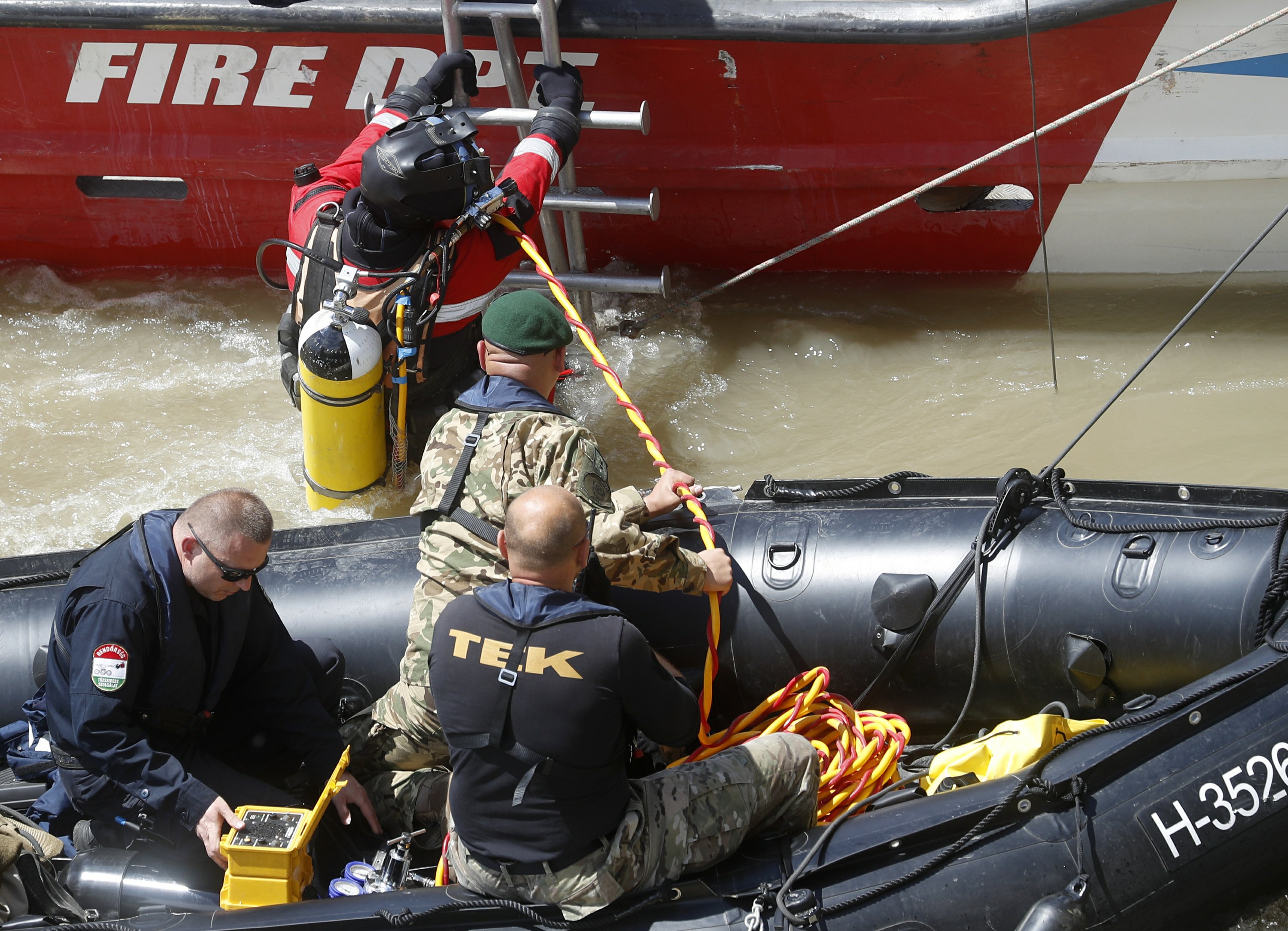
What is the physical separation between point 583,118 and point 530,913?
285 cm

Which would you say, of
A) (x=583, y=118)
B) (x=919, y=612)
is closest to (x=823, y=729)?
(x=919, y=612)

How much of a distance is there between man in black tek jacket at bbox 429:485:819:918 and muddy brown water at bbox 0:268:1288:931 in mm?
2041

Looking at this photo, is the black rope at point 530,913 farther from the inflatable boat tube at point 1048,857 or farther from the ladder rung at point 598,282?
the ladder rung at point 598,282

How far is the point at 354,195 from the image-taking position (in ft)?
11.4

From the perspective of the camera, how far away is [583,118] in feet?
13.5

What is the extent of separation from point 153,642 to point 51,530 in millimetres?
2426

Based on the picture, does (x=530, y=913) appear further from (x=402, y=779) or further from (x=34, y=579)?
(x=34, y=579)

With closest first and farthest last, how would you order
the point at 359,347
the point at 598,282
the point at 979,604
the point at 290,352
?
the point at 979,604 < the point at 359,347 < the point at 290,352 < the point at 598,282

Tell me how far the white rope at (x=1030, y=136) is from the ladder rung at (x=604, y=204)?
15.7 inches

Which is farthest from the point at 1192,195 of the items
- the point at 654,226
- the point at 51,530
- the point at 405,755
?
the point at 51,530

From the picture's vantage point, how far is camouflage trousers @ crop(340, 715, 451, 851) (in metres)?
2.68

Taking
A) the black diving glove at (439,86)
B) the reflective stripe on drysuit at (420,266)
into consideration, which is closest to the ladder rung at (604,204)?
the reflective stripe on drysuit at (420,266)

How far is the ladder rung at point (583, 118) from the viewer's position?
4.01 meters

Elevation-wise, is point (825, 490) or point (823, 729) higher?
point (825, 490)
